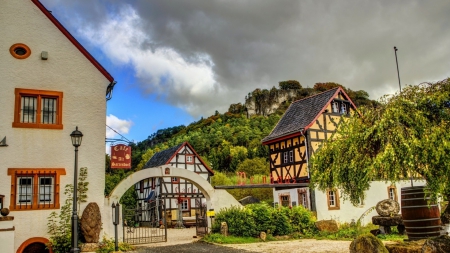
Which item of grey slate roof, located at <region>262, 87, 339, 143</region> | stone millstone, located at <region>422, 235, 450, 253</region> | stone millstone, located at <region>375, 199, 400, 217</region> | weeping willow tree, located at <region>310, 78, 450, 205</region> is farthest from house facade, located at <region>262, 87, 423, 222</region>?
stone millstone, located at <region>422, 235, 450, 253</region>

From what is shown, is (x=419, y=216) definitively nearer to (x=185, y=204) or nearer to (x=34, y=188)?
(x=34, y=188)

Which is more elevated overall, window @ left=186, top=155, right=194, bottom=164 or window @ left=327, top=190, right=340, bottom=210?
window @ left=186, top=155, right=194, bottom=164

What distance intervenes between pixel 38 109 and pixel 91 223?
415cm

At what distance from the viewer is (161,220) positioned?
1166 inches

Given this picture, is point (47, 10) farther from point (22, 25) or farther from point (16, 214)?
point (16, 214)

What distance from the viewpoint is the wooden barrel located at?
34.5 ft

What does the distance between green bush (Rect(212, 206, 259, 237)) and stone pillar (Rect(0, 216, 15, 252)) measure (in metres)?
8.08

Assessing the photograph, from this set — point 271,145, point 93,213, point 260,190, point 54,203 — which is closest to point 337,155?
point 93,213

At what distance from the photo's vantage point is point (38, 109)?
13797 millimetres

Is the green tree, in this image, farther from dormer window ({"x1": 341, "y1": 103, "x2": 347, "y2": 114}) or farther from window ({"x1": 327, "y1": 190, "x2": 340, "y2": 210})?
window ({"x1": 327, "y1": 190, "x2": 340, "y2": 210})

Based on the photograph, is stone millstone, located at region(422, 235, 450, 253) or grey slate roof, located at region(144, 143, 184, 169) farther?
grey slate roof, located at region(144, 143, 184, 169)

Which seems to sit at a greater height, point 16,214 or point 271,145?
point 271,145

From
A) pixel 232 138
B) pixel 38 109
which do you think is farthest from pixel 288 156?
pixel 232 138

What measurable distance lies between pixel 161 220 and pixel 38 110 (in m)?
17.5
